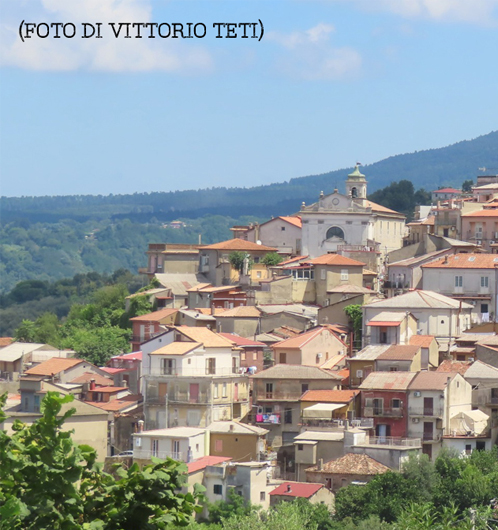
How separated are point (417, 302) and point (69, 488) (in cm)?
5085

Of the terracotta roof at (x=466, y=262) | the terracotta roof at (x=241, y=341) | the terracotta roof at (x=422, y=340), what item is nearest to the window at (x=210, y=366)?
the terracotta roof at (x=241, y=341)

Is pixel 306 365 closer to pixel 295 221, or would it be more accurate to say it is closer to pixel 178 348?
pixel 178 348

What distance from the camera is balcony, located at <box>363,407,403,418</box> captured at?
55562 mm

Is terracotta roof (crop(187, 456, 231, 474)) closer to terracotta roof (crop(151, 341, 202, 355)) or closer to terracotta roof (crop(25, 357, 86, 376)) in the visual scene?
terracotta roof (crop(151, 341, 202, 355))

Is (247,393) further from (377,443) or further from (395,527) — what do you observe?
(395,527)

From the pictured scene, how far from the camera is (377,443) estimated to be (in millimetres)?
54812

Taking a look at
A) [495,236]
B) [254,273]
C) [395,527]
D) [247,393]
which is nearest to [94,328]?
[254,273]

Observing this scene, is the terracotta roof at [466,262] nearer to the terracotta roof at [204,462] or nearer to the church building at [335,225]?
the church building at [335,225]

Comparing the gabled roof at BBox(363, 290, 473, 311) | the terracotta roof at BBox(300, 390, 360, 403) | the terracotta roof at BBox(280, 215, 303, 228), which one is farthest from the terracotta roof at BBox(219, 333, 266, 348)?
the terracotta roof at BBox(280, 215, 303, 228)

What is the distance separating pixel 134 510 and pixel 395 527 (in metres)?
28.7

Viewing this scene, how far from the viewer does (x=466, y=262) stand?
238 feet

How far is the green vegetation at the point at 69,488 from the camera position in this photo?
1656cm

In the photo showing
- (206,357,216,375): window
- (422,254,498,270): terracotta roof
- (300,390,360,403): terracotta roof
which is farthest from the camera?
(422,254,498,270): terracotta roof

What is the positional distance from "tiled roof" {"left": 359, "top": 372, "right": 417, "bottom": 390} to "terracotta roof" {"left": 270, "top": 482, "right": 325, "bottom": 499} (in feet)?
17.9
